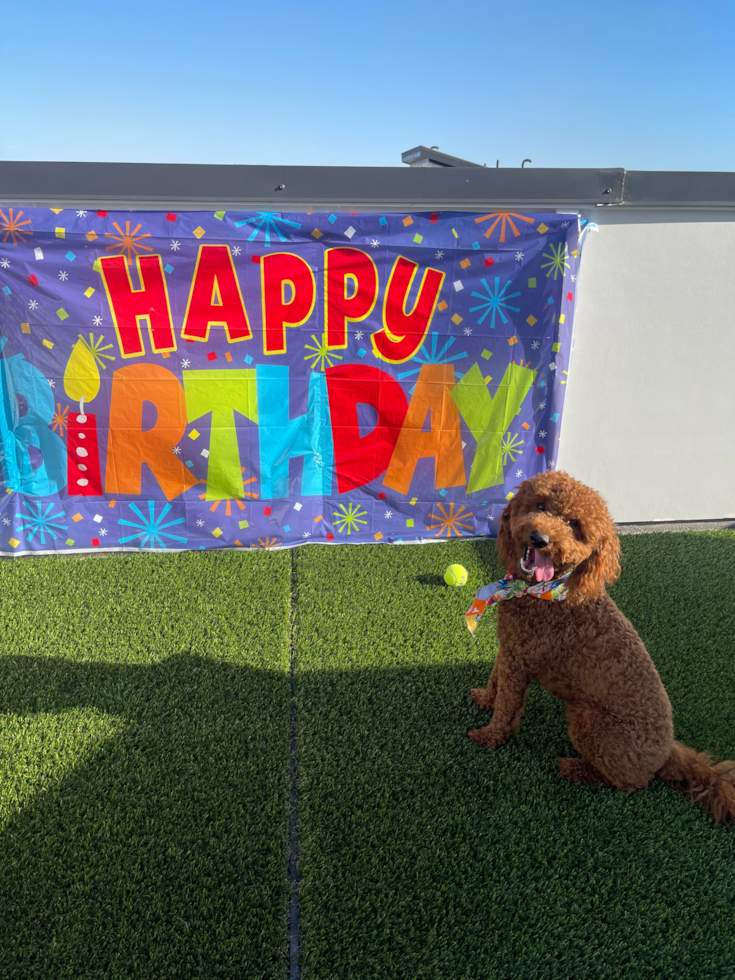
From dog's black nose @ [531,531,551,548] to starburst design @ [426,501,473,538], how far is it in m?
2.43

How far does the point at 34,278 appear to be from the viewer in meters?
3.77

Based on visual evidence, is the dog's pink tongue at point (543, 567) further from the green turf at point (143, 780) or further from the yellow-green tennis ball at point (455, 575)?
the yellow-green tennis ball at point (455, 575)

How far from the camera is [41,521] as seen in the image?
415 centimetres

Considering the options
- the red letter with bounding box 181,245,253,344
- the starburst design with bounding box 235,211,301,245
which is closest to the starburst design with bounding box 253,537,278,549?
the red letter with bounding box 181,245,253,344

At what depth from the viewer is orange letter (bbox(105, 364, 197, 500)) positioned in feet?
13.2

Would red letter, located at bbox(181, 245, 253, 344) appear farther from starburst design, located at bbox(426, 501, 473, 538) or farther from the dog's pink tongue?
the dog's pink tongue

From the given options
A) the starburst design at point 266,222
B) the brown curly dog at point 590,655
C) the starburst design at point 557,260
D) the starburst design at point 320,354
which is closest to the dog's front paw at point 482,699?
the brown curly dog at point 590,655

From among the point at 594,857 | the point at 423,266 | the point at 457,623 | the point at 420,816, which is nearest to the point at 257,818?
the point at 420,816

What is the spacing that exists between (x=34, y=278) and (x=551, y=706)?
391 centimetres

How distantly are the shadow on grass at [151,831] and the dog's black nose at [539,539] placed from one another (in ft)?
4.34

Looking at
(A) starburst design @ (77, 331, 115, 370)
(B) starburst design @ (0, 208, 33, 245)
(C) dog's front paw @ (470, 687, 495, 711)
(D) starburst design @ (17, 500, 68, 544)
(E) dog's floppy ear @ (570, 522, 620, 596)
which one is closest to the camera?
(E) dog's floppy ear @ (570, 522, 620, 596)

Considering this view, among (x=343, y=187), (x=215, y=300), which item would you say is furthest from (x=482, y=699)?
(x=343, y=187)

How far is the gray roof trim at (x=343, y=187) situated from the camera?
3.68m

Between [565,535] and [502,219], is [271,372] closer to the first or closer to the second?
[502,219]
